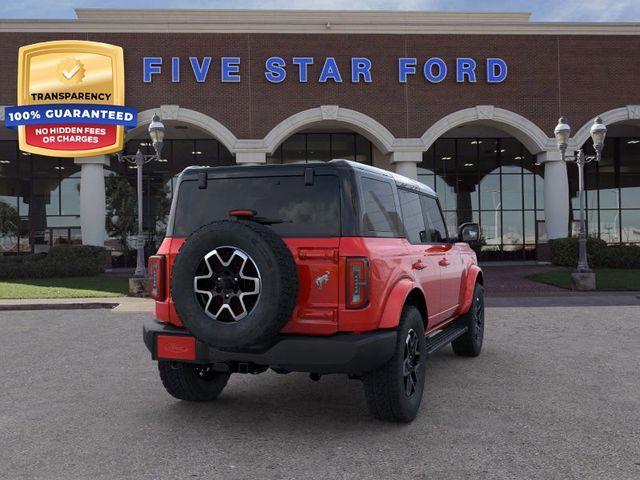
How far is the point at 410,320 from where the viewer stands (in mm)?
4715

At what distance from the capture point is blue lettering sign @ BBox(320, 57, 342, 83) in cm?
2445

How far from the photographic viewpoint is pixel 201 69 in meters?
24.2

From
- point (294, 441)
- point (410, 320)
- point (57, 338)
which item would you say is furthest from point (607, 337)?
point (57, 338)

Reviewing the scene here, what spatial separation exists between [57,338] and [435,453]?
7.43 meters

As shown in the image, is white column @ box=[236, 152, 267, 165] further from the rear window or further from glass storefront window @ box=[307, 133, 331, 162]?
the rear window

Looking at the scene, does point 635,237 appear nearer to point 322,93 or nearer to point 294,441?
point 322,93

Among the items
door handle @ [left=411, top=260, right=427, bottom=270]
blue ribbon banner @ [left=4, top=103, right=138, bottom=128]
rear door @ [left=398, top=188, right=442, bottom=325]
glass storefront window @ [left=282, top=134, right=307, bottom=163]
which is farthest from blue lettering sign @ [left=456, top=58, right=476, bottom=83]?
door handle @ [left=411, top=260, right=427, bottom=270]

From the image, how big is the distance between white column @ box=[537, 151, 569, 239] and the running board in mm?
19927

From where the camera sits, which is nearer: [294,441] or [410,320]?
[294,441]

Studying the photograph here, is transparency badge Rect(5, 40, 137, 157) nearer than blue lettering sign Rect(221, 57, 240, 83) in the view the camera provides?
Yes

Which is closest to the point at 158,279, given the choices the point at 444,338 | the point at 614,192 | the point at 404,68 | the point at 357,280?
the point at 357,280

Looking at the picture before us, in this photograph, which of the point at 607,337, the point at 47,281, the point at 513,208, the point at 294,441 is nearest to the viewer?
the point at 294,441

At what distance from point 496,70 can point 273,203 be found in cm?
2302

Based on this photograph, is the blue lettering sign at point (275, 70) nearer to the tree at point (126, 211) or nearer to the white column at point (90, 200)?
the white column at point (90, 200)
